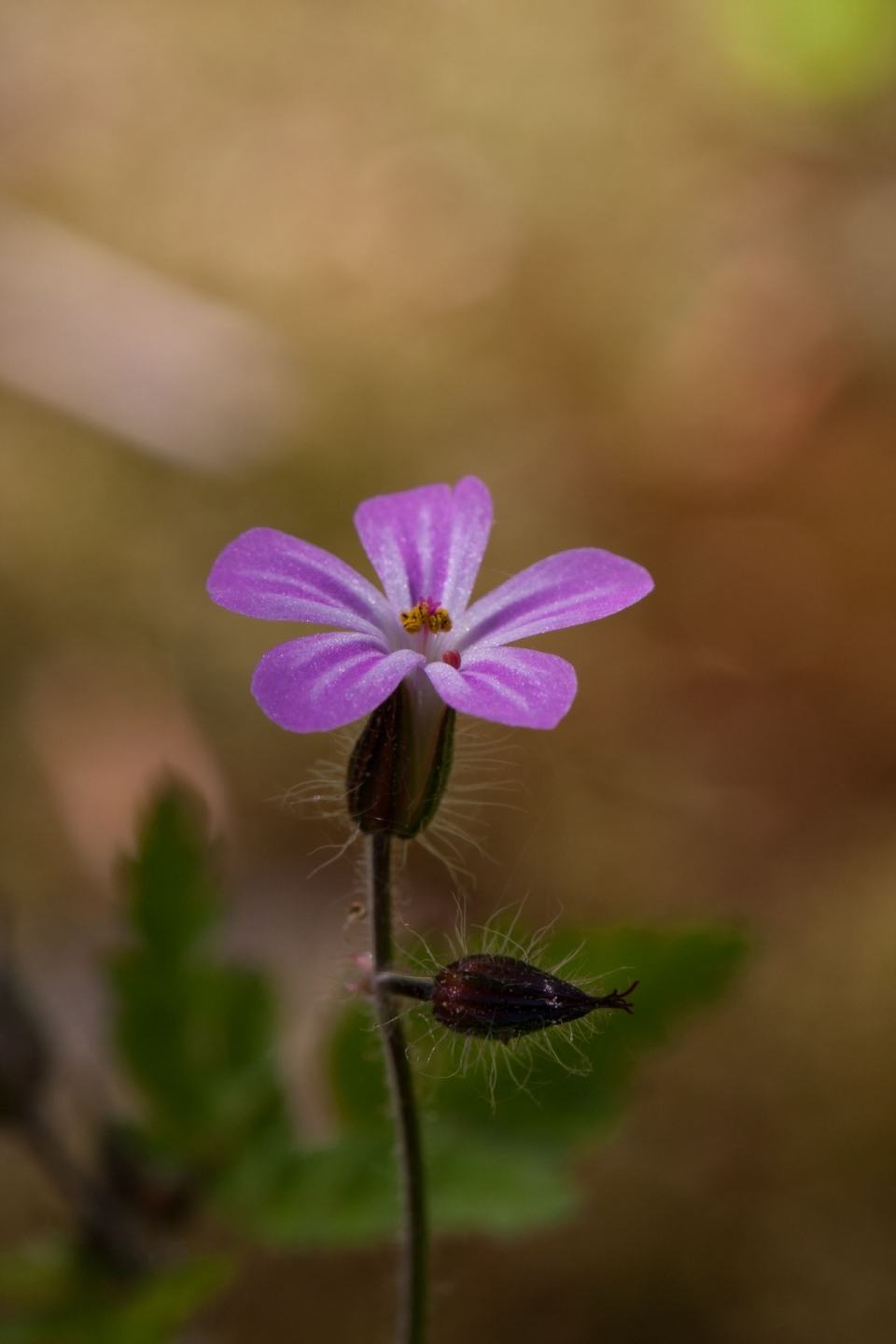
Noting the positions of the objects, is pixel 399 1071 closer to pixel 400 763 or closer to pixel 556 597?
→ pixel 400 763

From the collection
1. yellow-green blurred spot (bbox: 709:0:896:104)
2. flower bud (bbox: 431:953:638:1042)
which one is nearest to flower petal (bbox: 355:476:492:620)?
flower bud (bbox: 431:953:638:1042)

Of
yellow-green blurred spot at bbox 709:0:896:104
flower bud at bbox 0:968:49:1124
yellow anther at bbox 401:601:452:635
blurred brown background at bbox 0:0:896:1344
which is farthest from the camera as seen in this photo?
yellow-green blurred spot at bbox 709:0:896:104

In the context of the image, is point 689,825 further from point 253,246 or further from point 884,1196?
point 253,246

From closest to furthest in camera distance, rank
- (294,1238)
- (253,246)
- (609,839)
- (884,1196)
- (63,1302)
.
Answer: (294,1238) → (63,1302) → (884,1196) → (609,839) → (253,246)

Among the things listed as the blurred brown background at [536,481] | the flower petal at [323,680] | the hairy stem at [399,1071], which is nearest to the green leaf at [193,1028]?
the blurred brown background at [536,481]

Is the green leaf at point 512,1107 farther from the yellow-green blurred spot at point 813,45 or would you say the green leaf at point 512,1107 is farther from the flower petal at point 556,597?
the yellow-green blurred spot at point 813,45

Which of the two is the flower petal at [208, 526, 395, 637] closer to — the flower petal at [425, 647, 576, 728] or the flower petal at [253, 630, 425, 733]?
the flower petal at [253, 630, 425, 733]

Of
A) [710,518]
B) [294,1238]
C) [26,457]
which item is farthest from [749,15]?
[294,1238]
